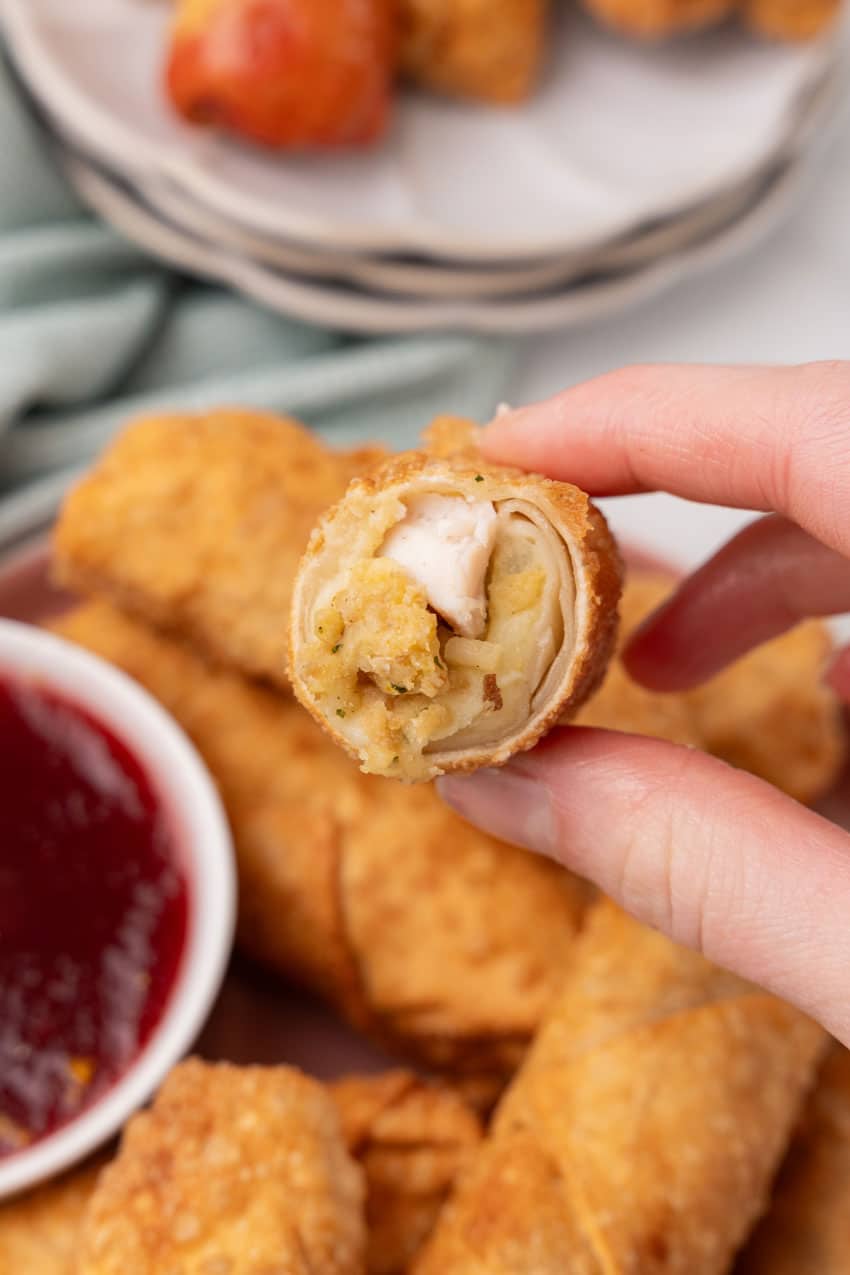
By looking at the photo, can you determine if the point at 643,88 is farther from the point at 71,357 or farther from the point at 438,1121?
the point at 438,1121

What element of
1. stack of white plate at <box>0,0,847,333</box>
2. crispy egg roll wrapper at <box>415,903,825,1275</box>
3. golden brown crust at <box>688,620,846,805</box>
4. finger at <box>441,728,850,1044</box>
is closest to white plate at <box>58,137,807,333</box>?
stack of white plate at <box>0,0,847,333</box>

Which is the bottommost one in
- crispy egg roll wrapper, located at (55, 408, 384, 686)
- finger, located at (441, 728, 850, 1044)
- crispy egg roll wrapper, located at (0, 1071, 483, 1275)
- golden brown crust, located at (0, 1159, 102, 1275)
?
golden brown crust, located at (0, 1159, 102, 1275)

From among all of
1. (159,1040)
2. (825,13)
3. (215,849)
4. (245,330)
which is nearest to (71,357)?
(245,330)

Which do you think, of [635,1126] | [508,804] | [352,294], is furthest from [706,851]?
[352,294]

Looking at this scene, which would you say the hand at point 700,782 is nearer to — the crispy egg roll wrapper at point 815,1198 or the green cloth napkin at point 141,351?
the crispy egg roll wrapper at point 815,1198

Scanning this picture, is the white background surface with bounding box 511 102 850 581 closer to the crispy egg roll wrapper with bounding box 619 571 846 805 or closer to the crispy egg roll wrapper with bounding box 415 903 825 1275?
the crispy egg roll wrapper with bounding box 619 571 846 805

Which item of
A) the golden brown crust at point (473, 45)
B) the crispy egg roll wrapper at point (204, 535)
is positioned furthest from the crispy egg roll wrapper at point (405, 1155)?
the golden brown crust at point (473, 45)

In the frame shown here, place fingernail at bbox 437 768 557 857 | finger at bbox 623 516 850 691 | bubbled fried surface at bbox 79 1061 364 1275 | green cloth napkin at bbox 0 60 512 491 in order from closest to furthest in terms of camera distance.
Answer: fingernail at bbox 437 768 557 857, bubbled fried surface at bbox 79 1061 364 1275, finger at bbox 623 516 850 691, green cloth napkin at bbox 0 60 512 491
